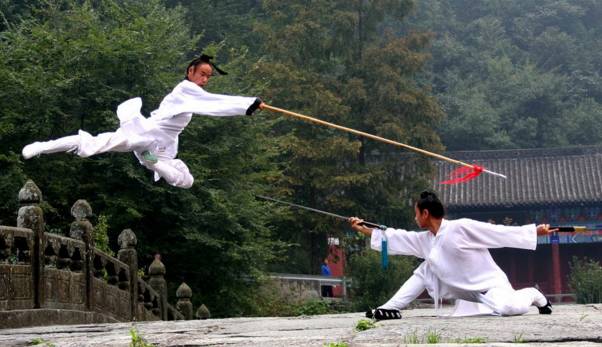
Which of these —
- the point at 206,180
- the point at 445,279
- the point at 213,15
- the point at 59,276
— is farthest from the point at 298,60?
the point at 445,279

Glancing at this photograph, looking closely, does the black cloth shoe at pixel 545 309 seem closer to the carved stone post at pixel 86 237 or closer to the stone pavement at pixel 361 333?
the stone pavement at pixel 361 333

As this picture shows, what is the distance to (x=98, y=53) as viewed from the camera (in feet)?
87.1

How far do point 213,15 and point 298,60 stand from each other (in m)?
6.89

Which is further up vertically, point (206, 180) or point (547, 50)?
point (547, 50)

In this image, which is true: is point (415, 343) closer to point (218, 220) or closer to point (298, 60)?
point (218, 220)

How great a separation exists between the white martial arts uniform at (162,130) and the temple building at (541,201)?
3564cm

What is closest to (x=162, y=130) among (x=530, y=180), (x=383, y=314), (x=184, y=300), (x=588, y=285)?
(x=383, y=314)

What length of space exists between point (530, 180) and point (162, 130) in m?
38.2

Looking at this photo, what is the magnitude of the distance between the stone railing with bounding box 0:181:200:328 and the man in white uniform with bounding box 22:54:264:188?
2885 mm

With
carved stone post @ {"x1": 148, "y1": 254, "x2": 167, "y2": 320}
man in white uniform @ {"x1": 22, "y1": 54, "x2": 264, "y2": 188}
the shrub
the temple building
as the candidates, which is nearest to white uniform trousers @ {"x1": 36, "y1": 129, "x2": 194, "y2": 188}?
man in white uniform @ {"x1": 22, "y1": 54, "x2": 264, "y2": 188}

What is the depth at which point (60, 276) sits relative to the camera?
16422 mm

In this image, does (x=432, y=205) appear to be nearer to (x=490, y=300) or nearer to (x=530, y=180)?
(x=490, y=300)

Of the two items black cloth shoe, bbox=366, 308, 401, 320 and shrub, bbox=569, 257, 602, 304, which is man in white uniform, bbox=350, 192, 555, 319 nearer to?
black cloth shoe, bbox=366, 308, 401, 320

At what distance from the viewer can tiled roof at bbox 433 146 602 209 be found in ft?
157
